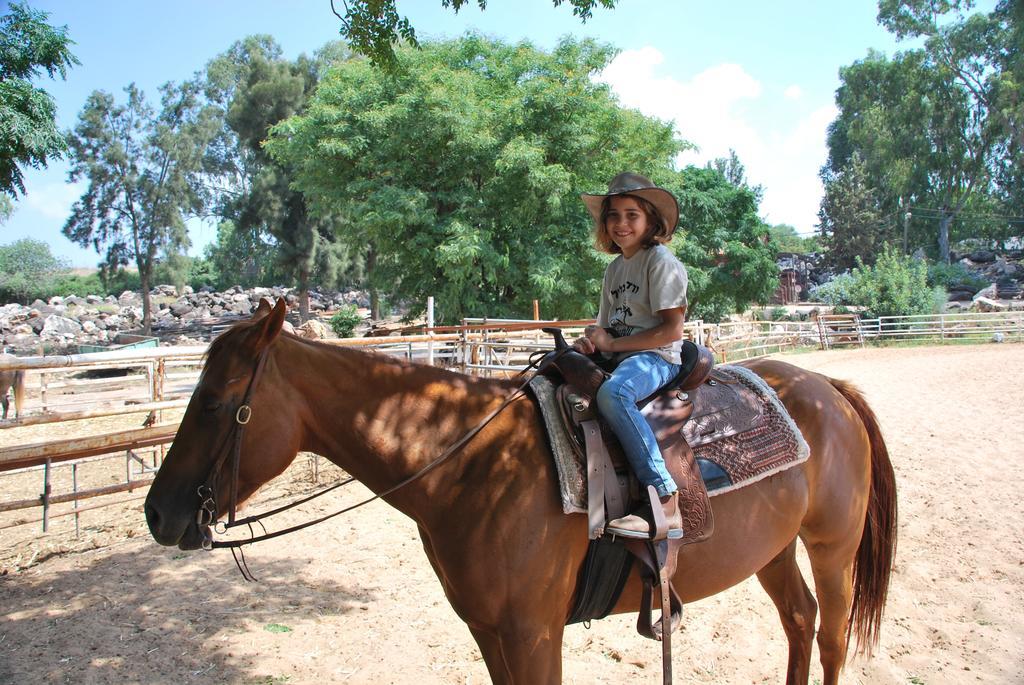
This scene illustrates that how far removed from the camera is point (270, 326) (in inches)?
80.2

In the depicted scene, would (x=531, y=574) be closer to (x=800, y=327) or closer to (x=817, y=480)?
(x=817, y=480)

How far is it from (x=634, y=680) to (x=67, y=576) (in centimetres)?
452

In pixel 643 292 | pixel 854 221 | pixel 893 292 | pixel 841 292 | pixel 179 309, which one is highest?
pixel 854 221

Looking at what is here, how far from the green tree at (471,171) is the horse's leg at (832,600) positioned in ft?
47.1

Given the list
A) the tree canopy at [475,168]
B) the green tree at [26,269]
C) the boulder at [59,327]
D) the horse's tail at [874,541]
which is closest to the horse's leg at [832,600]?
the horse's tail at [874,541]

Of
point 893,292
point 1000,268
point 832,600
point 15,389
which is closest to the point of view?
point 832,600

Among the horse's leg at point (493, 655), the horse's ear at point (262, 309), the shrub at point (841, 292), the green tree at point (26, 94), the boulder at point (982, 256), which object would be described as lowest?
the horse's leg at point (493, 655)

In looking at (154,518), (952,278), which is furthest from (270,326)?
(952,278)

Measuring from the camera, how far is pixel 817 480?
9.49 feet

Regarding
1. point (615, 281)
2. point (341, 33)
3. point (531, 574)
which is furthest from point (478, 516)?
point (341, 33)

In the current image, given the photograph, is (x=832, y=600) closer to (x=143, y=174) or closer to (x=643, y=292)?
(x=643, y=292)

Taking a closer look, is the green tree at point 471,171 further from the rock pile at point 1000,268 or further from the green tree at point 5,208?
the rock pile at point 1000,268

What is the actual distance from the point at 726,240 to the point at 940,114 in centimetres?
2382

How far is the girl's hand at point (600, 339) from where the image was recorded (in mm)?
2412
